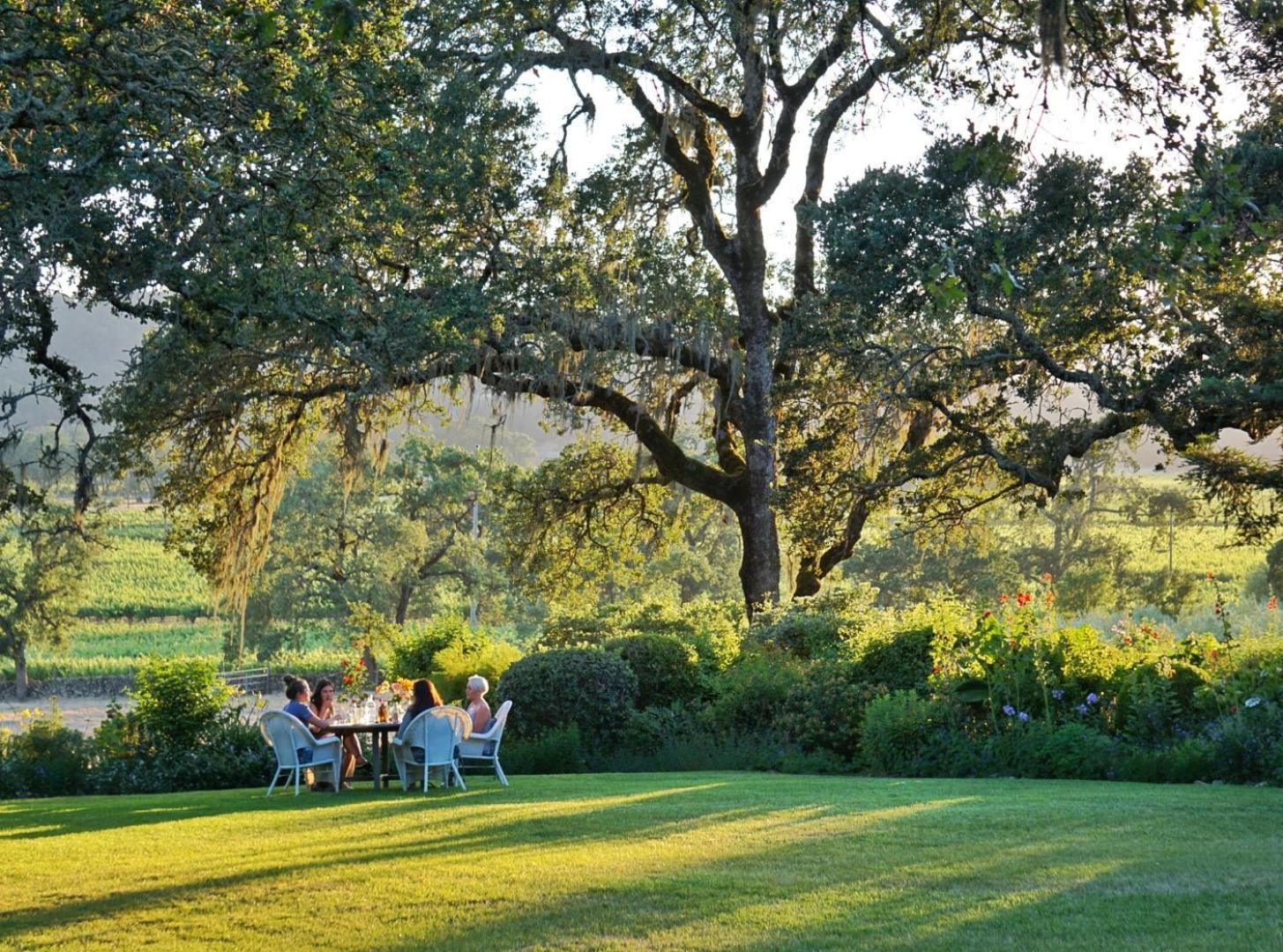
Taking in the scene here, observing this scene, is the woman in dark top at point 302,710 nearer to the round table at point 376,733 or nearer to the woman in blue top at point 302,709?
the woman in blue top at point 302,709

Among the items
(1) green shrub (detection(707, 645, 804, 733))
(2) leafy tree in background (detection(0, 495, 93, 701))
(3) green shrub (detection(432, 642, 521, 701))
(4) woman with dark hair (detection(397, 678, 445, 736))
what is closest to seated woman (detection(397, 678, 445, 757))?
(4) woman with dark hair (detection(397, 678, 445, 736))

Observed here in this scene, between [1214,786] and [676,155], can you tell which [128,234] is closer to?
[1214,786]

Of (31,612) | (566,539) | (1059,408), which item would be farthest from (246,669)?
(1059,408)

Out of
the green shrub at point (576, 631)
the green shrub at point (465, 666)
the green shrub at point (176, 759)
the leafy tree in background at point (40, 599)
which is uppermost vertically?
the leafy tree in background at point (40, 599)

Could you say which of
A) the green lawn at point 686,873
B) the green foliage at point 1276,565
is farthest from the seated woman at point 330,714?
the green foliage at point 1276,565

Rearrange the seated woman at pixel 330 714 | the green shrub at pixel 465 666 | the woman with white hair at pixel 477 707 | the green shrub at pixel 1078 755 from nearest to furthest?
the green shrub at pixel 1078 755
the woman with white hair at pixel 477 707
the seated woman at pixel 330 714
the green shrub at pixel 465 666

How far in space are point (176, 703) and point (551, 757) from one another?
4192 mm

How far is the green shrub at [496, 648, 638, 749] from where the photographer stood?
48.7 ft

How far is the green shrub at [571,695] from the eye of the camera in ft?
48.7

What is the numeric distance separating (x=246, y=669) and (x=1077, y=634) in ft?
131

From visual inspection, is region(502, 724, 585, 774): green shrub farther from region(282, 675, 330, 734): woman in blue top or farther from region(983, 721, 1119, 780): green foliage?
region(983, 721, 1119, 780): green foliage

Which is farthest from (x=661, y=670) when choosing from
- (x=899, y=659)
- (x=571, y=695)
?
(x=899, y=659)

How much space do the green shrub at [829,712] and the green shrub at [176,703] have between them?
20.8ft

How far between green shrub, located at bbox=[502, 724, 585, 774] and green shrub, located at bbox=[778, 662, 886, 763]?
2235 mm
